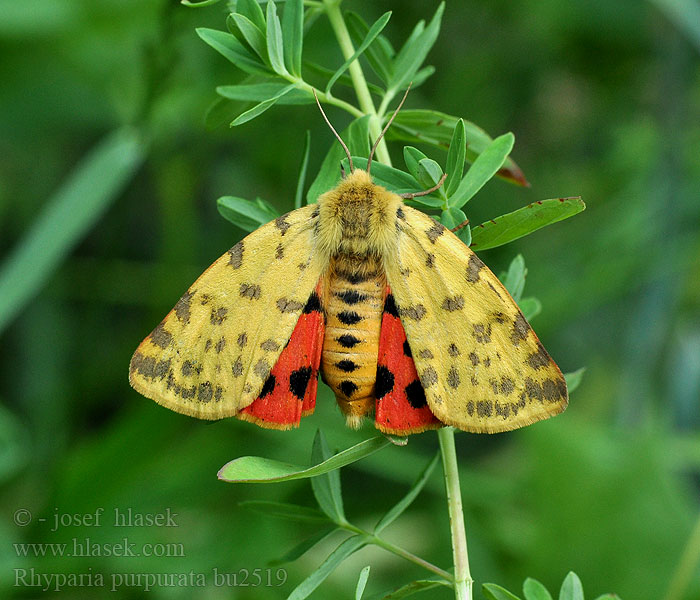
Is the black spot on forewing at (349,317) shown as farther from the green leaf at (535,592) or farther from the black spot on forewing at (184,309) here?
the green leaf at (535,592)

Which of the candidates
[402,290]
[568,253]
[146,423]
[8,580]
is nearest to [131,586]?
[8,580]

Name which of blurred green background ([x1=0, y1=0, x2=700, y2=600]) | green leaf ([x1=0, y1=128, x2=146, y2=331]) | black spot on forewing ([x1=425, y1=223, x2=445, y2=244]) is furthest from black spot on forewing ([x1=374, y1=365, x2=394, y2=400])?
green leaf ([x1=0, y1=128, x2=146, y2=331])

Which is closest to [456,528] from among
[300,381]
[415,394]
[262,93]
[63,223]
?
[415,394]

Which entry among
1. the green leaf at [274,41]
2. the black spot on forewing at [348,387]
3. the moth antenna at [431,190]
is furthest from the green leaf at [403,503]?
the green leaf at [274,41]

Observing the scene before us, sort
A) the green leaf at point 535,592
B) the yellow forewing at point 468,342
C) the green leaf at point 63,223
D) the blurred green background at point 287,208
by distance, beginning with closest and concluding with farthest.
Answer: the green leaf at point 535,592
the yellow forewing at point 468,342
the green leaf at point 63,223
the blurred green background at point 287,208

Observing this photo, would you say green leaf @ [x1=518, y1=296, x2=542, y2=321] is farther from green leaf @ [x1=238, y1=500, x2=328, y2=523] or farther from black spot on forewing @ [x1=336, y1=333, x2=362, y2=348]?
green leaf @ [x1=238, y1=500, x2=328, y2=523]
